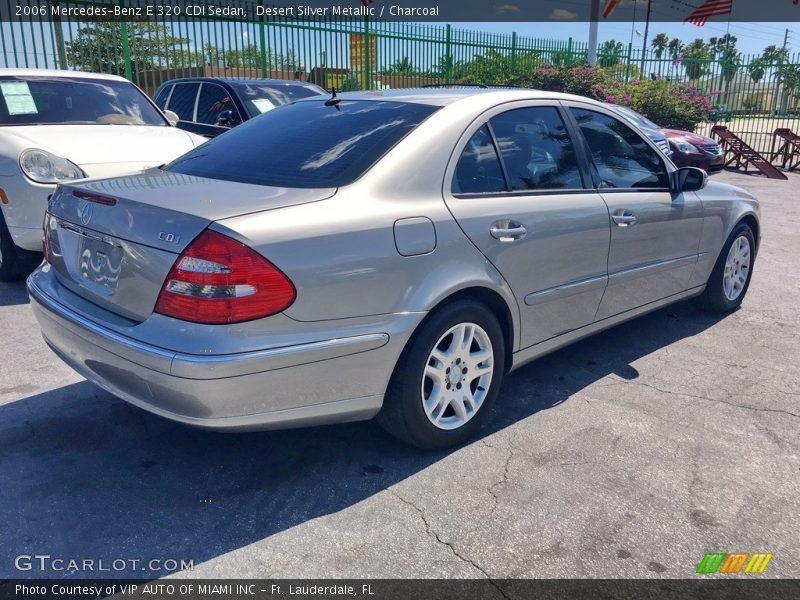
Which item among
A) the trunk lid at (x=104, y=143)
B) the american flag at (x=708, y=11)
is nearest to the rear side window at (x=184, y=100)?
the trunk lid at (x=104, y=143)

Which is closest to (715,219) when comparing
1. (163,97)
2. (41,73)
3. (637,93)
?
(41,73)

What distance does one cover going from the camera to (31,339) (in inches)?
182

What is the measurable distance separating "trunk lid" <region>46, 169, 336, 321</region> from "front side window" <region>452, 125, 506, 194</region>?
693 millimetres

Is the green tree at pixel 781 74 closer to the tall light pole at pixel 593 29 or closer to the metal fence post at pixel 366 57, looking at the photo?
the tall light pole at pixel 593 29

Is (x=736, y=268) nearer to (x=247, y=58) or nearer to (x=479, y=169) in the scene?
(x=479, y=169)

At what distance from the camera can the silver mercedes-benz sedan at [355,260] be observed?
8.50 feet

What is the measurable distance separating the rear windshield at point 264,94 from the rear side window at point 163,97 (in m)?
1.42

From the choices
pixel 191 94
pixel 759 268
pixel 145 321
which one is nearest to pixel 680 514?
pixel 145 321

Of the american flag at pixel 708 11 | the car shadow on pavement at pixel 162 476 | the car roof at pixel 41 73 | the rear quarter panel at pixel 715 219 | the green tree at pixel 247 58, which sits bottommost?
the car shadow on pavement at pixel 162 476

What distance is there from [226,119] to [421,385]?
5.90 meters

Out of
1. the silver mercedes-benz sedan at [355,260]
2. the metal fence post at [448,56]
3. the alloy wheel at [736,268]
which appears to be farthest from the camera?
the metal fence post at [448,56]

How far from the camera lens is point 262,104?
8.21 meters

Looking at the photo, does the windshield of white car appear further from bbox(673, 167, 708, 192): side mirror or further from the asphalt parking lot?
bbox(673, 167, 708, 192): side mirror

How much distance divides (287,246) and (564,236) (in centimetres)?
163
